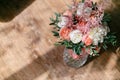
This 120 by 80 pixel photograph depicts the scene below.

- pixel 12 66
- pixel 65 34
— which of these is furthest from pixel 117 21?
pixel 12 66

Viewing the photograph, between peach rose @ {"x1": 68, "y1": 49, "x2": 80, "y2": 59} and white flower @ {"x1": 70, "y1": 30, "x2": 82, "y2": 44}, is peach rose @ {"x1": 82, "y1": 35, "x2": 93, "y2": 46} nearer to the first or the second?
white flower @ {"x1": 70, "y1": 30, "x2": 82, "y2": 44}

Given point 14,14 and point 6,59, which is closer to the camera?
point 6,59

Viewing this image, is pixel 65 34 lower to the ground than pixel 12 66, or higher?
higher

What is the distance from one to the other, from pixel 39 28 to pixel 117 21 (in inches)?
26.1

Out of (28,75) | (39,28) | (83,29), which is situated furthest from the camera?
(39,28)

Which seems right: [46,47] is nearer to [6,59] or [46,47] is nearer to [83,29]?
[6,59]

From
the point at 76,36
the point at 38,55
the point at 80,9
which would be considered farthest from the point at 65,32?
the point at 38,55

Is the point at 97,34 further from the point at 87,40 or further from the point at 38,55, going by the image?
the point at 38,55

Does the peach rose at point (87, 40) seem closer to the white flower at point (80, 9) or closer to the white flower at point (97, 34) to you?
the white flower at point (97, 34)

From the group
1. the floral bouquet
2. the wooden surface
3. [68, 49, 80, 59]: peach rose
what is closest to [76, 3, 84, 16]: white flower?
the floral bouquet

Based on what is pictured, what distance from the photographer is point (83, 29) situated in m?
2.18

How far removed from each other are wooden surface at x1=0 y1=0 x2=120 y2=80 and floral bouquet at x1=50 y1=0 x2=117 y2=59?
13.1 inches

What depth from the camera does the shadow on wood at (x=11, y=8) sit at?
9.13ft

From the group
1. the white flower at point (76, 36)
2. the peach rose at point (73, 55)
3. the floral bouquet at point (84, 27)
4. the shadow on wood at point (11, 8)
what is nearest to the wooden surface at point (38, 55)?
the shadow on wood at point (11, 8)
